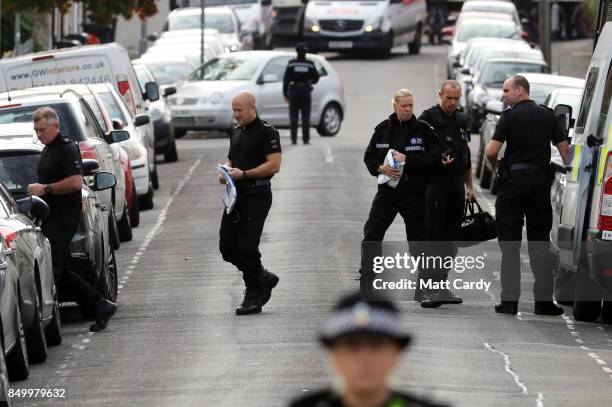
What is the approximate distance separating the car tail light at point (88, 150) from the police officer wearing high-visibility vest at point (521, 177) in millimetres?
5228

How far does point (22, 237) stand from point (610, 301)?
476 cm

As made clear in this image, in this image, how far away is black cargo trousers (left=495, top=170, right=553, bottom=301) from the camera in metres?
14.4

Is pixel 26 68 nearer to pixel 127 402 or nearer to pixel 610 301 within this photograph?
pixel 610 301

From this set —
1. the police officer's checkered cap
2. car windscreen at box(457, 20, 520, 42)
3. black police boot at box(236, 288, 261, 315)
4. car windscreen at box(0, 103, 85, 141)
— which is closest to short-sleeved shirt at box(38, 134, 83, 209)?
black police boot at box(236, 288, 261, 315)

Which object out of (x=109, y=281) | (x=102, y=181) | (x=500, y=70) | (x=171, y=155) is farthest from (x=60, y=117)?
(x=500, y=70)

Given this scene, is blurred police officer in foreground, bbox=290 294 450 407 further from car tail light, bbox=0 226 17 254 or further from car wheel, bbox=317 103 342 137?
car wheel, bbox=317 103 342 137

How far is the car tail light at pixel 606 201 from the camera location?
13.5 meters

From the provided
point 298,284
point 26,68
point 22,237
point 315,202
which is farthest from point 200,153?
point 22,237

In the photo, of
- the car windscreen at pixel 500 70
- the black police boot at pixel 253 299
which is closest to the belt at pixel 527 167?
the black police boot at pixel 253 299

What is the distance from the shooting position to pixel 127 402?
11008mm

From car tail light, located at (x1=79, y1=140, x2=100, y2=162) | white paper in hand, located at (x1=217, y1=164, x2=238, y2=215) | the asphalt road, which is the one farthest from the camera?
car tail light, located at (x1=79, y1=140, x2=100, y2=162)

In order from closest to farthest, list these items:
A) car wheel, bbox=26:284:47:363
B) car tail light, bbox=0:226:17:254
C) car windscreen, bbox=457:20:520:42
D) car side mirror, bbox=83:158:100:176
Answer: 1. car tail light, bbox=0:226:17:254
2. car wheel, bbox=26:284:47:363
3. car side mirror, bbox=83:158:100:176
4. car windscreen, bbox=457:20:520:42

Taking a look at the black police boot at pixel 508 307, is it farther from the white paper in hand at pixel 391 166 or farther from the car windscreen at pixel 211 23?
the car windscreen at pixel 211 23

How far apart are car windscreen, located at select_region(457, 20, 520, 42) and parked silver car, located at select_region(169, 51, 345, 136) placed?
52.7 feet
